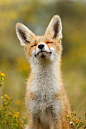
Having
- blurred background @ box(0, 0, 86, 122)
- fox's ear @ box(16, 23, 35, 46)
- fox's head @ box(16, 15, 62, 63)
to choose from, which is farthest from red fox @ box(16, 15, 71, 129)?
blurred background @ box(0, 0, 86, 122)

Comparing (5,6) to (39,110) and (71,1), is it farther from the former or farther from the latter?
(39,110)

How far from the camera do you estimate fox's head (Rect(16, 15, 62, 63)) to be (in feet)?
17.5

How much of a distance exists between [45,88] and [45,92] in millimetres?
101

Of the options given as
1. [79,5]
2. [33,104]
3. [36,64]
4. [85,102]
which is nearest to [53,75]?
[36,64]

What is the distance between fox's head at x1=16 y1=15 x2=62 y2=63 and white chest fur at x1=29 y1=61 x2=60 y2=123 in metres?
0.29

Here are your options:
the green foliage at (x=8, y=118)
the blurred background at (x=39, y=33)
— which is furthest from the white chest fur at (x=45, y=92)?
the blurred background at (x=39, y=33)

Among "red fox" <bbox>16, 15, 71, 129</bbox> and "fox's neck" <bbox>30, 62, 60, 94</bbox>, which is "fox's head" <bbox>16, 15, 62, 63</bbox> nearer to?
"red fox" <bbox>16, 15, 71, 129</bbox>

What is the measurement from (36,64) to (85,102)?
2768 mm

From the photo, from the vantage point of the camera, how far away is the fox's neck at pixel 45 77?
5.54 meters

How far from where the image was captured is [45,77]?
561 centimetres

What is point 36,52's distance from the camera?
5.37 meters

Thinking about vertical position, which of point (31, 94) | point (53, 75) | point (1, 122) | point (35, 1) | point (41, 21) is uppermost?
point (35, 1)

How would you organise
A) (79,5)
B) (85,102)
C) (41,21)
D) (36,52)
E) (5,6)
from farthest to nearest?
(79,5)
(41,21)
(5,6)
(85,102)
(36,52)

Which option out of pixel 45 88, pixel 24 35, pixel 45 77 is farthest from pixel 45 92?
pixel 24 35
